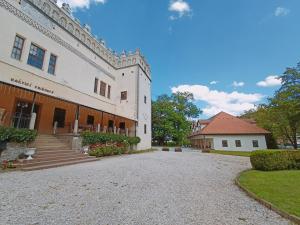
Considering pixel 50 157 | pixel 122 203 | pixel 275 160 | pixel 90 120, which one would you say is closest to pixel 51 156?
pixel 50 157

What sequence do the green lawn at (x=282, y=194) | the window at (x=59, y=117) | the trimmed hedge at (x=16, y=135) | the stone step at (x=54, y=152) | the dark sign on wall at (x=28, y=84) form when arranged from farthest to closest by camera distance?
the window at (x=59, y=117), the dark sign on wall at (x=28, y=84), the stone step at (x=54, y=152), the trimmed hedge at (x=16, y=135), the green lawn at (x=282, y=194)

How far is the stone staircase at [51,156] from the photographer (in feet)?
24.7

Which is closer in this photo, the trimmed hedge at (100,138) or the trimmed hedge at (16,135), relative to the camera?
the trimmed hedge at (16,135)

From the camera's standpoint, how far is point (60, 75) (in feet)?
45.8

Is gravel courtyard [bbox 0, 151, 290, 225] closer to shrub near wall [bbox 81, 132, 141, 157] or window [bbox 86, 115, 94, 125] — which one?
shrub near wall [bbox 81, 132, 141, 157]

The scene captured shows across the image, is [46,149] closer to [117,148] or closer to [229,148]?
[117,148]

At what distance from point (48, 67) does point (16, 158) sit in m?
8.26

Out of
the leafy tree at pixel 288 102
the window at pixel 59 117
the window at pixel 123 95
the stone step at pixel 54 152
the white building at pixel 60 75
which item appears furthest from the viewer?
the window at pixel 123 95

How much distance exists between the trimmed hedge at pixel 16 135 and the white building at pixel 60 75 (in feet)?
3.19

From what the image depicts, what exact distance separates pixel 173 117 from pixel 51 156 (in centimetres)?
2780

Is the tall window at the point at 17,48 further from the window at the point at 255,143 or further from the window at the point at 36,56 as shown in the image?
the window at the point at 255,143

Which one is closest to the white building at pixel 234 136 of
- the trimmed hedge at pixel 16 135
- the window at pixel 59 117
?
the window at pixel 59 117

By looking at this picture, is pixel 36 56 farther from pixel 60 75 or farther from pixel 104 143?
pixel 104 143

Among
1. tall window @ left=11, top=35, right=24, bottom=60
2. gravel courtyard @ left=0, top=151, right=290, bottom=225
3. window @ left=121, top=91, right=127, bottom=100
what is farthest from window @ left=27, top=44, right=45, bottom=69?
window @ left=121, top=91, right=127, bottom=100
